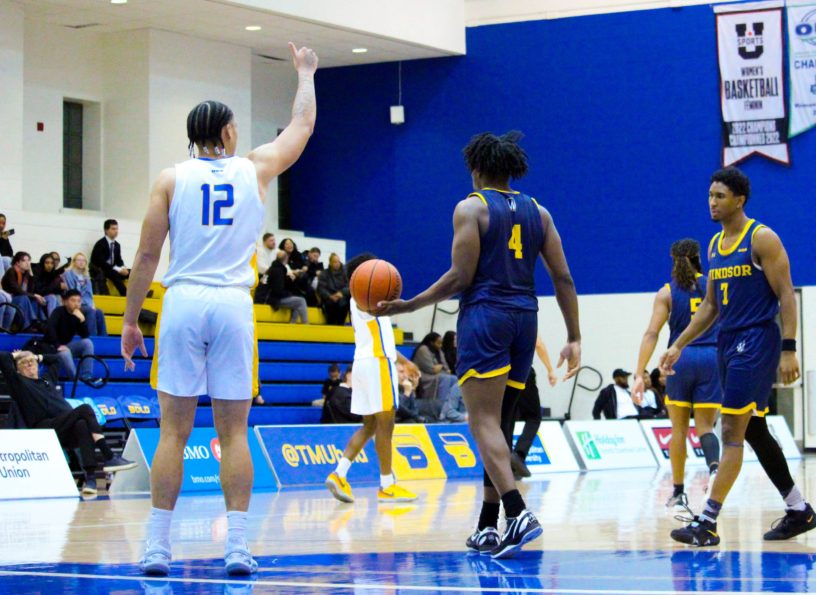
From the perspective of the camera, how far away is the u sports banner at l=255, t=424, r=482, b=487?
13.9 m

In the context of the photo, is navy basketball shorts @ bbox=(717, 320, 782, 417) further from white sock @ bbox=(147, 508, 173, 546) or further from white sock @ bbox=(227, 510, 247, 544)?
white sock @ bbox=(147, 508, 173, 546)

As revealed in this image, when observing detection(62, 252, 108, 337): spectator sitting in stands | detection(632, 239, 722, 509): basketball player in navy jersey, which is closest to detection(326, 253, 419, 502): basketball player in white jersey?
detection(632, 239, 722, 509): basketball player in navy jersey

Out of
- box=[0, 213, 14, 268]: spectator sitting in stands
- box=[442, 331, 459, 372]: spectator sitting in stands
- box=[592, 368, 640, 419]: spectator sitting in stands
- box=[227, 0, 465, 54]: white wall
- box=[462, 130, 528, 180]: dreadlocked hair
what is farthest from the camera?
box=[442, 331, 459, 372]: spectator sitting in stands

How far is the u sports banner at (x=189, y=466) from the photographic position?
12.6m

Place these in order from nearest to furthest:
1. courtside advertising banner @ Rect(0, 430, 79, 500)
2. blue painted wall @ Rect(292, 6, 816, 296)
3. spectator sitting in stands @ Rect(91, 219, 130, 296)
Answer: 1. courtside advertising banner @ Rect(0, 430, 79, 500)
2. spectator sitting in stands @ Rect(91, 219, 130, 296)
3. blue painted wall @ Rect(292, 6, 816, 296)

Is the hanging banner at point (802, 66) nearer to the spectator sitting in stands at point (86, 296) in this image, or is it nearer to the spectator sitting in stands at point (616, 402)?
the spectator sitting in stands at point (616, 402)

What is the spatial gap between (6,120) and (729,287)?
14.7 meters

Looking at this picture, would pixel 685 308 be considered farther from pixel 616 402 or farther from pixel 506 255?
pixel 616 402

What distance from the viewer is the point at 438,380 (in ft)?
64.6

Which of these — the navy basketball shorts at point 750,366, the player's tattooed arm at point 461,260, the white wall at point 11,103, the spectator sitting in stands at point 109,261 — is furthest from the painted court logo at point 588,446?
the player's tattooed arm at point 461,260

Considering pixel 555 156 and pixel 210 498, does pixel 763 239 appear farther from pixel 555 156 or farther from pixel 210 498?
pixel 555 156

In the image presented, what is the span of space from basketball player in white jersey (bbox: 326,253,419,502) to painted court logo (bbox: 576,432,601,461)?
690cm

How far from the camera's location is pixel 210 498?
11648mm

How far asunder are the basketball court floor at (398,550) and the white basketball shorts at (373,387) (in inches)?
29.8
